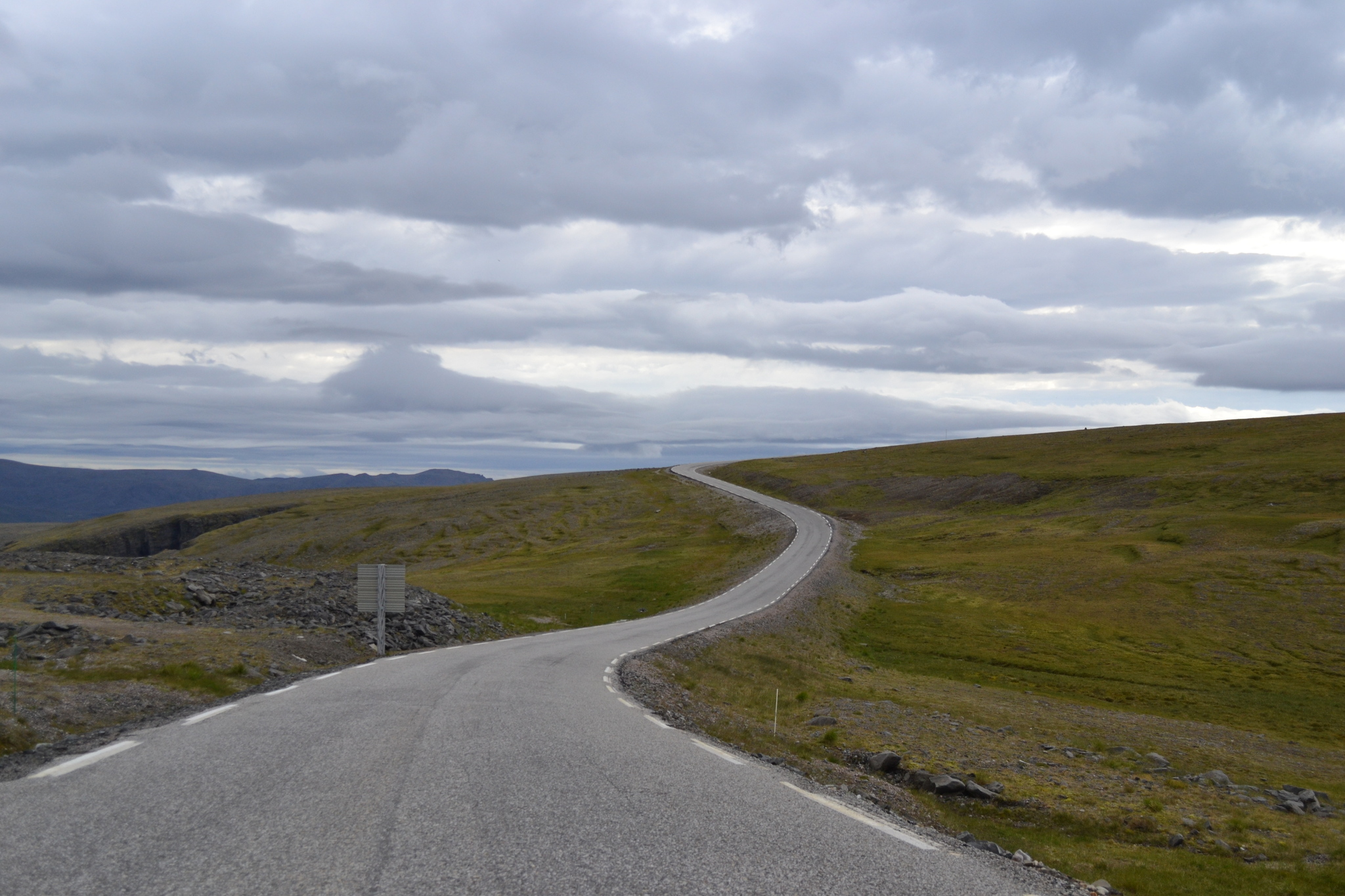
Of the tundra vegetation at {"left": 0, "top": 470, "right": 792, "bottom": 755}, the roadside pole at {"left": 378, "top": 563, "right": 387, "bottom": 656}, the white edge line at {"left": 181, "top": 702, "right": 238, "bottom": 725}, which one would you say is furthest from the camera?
the roadside pole at {"left": 378, "top": 563, "right": 387, "bottom": 656}

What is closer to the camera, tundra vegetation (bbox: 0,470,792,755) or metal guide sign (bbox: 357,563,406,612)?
tundra vegetation (bbox: 0,470,792,755)

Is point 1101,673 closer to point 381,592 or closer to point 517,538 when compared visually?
point 381,592

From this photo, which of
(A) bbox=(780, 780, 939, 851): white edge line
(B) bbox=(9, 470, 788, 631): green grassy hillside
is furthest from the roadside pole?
(A) bbox=(780, 780, 939, 851): white edge line

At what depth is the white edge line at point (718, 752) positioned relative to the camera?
39.0 feet

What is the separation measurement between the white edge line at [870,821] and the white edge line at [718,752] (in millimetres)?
1304

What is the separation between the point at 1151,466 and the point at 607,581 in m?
83.2

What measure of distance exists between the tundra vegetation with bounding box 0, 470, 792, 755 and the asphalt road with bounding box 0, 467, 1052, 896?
459 centimetres

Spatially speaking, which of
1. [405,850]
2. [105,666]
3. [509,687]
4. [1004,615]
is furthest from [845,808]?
[1004,615]

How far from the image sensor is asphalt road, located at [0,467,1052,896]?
6566mm

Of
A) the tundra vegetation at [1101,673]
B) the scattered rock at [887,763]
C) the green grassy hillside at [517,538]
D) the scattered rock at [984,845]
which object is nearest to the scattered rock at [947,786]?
the tundra vegetation at [1101,673]

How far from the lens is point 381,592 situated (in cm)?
2792

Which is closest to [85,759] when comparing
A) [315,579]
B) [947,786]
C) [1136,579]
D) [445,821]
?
[445,821]

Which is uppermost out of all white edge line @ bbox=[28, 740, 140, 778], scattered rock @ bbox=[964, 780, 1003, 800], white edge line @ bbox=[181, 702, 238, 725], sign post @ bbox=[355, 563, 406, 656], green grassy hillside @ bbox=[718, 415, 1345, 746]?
white edge line @ bbox=[28, 740, 140, 778]

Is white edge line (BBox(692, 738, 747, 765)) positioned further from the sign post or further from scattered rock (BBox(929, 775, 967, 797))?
the sign post
